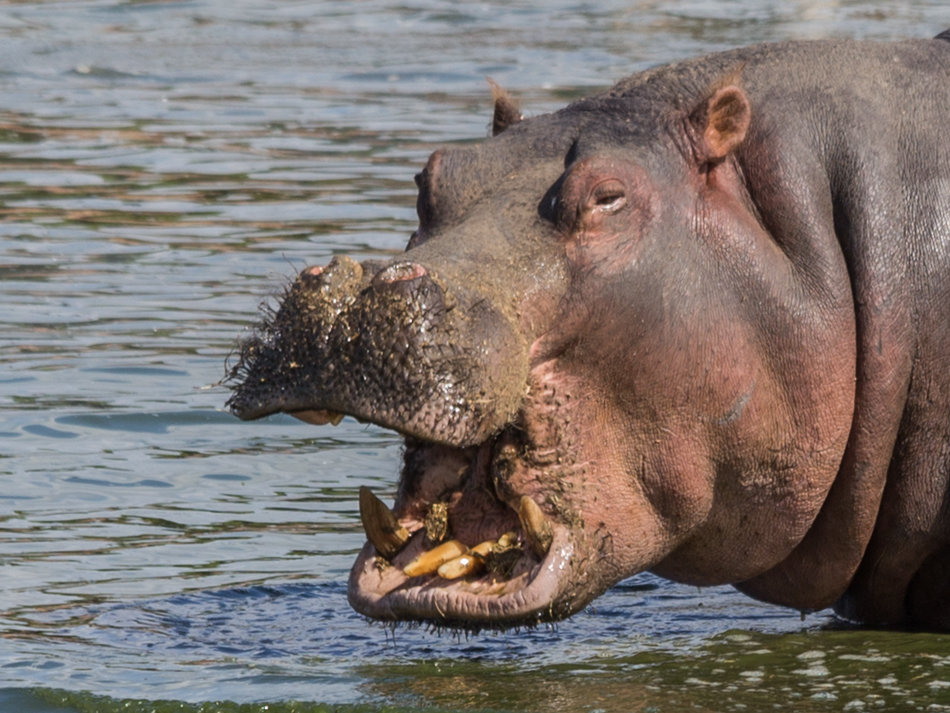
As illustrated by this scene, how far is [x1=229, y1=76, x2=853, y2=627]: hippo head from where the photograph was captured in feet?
15.9

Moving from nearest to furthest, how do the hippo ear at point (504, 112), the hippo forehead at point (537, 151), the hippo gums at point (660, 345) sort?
the hippo gums at point (660, 345), the hippo forehead at point (537, 151), the hippo ear at point (504, 112)

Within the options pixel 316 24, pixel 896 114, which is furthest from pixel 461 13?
pixel 896 114

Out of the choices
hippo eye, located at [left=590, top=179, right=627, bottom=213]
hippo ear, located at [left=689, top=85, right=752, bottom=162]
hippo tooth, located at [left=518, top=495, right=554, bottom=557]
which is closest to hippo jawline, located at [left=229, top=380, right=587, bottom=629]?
hippo tooth, located at [left=518, top=495, right=554, bottom=557]

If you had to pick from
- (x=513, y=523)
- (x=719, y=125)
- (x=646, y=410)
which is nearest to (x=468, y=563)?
(x=513, y=523)

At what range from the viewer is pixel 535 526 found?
16.7 ft

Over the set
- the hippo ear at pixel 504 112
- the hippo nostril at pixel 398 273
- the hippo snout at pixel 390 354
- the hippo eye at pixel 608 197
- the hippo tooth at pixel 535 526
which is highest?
the hippo ear at pixel 504 112

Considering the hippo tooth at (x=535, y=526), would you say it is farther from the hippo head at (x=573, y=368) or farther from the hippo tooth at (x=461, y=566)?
the hippo tooth at (x=461, y=566)

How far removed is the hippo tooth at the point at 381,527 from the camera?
5.14 metres

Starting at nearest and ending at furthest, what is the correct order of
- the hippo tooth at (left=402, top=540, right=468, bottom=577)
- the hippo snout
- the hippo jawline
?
the hippo snout, the hippo jawline, the hippo tooth at (left=402, top=540, right=468, bottom=577)

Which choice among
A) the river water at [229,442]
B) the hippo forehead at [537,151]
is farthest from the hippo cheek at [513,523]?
the hippo forehead at [537,151]

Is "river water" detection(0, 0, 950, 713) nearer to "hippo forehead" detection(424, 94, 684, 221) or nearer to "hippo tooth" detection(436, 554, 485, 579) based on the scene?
"hippo tooth" detection(436, 554, 485, 579)

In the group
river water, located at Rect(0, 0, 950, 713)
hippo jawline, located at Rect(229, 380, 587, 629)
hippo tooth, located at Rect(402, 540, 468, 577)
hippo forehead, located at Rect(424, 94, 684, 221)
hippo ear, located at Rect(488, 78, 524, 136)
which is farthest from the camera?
hippo ear, located at Rect(488, 78, 524, 136)

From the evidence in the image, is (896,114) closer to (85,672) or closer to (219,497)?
(85,672)

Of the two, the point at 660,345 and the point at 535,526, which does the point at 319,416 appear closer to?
the point at 535,526
